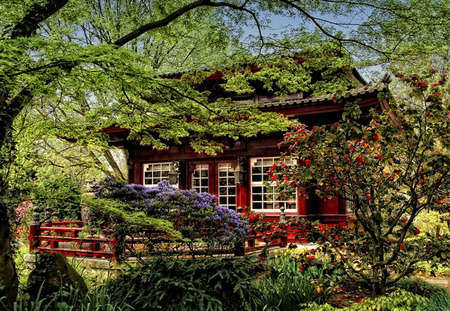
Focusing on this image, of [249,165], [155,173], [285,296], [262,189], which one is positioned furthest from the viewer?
[155,173]

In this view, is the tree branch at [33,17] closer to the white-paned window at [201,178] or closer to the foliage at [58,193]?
the foliage at [58,193]

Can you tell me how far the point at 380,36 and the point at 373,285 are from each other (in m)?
3.64

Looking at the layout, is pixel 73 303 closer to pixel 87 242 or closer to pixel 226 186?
pixel 87 242

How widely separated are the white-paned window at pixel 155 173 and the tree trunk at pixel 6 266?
8783 mm

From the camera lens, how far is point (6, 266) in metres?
3.93

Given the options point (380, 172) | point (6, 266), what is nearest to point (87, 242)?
point (6, 266)

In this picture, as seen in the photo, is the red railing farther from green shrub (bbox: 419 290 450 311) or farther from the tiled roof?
the tiled roof

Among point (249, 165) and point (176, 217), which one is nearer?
point (176, 217)

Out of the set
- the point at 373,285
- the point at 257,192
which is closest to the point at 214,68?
the point at 373,285

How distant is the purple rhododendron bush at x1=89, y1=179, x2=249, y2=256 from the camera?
6.88m

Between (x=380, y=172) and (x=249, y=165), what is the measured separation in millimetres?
6749

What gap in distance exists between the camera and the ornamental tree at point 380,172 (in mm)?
4121

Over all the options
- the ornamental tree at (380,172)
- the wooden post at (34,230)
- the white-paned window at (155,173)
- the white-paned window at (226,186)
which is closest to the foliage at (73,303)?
the ornamental tree at (380,172)

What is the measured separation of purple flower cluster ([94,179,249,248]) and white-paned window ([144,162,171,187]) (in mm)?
5582
